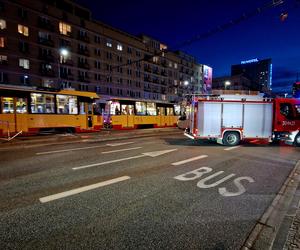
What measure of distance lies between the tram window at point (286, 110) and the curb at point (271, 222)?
26.4ft

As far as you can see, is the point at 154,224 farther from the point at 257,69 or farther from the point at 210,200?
the point at 257,69

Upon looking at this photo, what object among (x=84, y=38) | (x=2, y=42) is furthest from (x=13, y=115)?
(x=84, y=38)

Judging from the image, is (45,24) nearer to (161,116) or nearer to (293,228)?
(161,116)

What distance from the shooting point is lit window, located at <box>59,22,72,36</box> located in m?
40.6

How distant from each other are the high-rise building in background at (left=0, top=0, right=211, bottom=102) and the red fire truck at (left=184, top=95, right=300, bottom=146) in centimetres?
1989

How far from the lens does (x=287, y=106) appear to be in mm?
12094

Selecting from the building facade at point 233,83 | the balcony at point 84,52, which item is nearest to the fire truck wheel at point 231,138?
the balcony at point 84,52

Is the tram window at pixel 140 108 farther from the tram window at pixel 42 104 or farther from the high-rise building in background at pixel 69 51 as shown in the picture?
the tram window at pixel 42 104

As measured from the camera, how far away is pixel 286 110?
12.1 metres

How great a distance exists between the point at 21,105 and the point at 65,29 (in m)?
33.7

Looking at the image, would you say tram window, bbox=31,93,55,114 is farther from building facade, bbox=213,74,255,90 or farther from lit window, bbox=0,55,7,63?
building facade, bbox=213,74,255,90

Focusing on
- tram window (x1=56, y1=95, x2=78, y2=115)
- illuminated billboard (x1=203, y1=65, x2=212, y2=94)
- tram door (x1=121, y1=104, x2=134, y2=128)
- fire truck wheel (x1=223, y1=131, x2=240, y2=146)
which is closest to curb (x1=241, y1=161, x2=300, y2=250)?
fire truck wheel (x1=223, y1=131, x2=240, y2=146)

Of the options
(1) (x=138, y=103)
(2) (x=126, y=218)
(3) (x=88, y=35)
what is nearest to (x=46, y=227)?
(2) (x=126, y=218)

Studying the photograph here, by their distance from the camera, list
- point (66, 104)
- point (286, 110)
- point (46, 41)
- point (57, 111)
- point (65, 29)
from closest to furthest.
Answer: point (286, 110) → point (57, 111) → point (66, 104) → point (46, 41) → point (65, 29)
